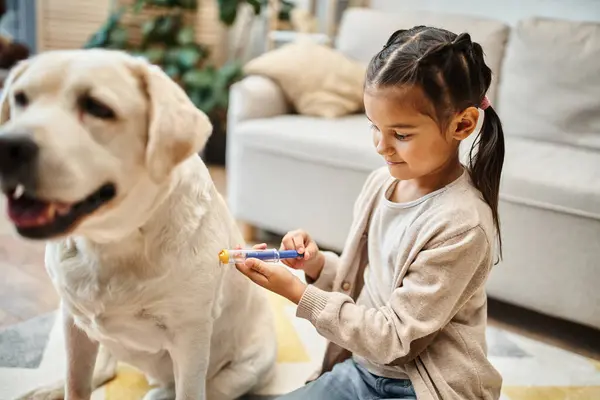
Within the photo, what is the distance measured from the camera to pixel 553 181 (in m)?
1.88

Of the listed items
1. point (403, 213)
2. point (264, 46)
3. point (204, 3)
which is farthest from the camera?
point (264, 46)

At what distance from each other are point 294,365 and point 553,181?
95 centimetres

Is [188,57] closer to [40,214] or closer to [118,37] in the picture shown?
[118,37]

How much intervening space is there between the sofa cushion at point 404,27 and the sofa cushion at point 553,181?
0.50m

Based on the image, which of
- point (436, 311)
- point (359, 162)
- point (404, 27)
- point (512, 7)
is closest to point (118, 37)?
point (404, 27)

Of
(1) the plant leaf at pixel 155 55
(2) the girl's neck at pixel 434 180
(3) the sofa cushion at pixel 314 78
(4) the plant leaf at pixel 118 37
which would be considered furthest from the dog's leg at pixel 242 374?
(4) the plant leaf at pixel 118 37

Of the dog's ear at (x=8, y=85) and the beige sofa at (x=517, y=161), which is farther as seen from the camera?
the beige sofa at (x=517, y=161)

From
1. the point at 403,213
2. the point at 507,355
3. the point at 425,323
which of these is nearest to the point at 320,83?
the point at 507,355

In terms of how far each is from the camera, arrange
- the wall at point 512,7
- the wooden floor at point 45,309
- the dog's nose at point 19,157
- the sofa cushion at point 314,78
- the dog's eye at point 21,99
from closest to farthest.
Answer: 1. the dog's nose at point 19,157
2. the dog's eye at point 21,99
3. the wooden floor at point 45,309
4. the sofa cushion at point 314,78
5. the wall at point 512,7

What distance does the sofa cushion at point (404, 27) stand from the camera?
8.39ft

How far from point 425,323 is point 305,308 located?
21cm

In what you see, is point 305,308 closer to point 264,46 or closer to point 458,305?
point 458,305

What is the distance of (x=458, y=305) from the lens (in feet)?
3.66

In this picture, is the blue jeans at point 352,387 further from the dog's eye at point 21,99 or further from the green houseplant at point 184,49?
the green houseplant at point 184,49
